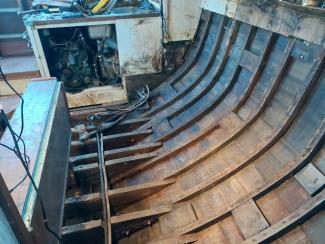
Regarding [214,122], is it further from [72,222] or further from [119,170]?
[72,222]

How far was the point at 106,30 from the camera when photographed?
304 centimetres

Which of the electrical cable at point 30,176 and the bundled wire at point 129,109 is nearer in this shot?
the electrical cable at point 30,176

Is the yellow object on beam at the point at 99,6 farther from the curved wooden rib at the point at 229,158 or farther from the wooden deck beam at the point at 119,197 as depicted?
the wooden deck beam at the point at 119,197

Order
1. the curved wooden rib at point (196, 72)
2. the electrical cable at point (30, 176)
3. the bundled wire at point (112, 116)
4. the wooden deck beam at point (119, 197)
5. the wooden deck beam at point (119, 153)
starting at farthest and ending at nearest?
the curved wooden rib at point (196, 72) → the bundled wire at point (112, 116) → the wooden deck beam at point (119, 153) → the wooden deck beam at point (119, 197) → the electrical cable at point (30, 176)

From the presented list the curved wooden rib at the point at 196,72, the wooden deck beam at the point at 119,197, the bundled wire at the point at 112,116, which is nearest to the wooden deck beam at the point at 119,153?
the bundled wire at the point at 112,116

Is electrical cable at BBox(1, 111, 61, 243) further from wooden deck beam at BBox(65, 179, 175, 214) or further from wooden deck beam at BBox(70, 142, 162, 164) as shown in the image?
wooden deck beam at BBox(70, 142, 162, 164)

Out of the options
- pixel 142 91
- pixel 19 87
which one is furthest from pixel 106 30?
pixel 19 87

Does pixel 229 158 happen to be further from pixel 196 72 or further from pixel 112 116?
pixel 112 116

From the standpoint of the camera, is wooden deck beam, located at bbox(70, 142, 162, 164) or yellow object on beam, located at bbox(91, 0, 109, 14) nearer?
wooden deck beam, located at bbox(70, 142, 162, 164)

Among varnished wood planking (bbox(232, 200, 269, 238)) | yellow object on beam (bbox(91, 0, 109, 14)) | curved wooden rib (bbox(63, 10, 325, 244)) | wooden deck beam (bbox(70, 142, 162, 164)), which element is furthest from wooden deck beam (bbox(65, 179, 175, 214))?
yellow object on beam (bbox(91, 0, 109, 14))

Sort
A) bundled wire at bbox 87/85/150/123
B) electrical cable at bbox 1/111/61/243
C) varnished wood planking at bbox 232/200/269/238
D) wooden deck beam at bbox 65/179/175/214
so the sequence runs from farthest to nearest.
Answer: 1. bundled wire at bbox 87/85/150/123
2. wooden deck beam at bbox 65/179/175/214
3. varnished wood planking at bbox 232/200/269/238
4. electrical cable at bbox 1/111/61/243

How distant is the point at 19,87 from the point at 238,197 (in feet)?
11.2

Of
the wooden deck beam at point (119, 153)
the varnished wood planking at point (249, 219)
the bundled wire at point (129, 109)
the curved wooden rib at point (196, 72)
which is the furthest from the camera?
the bundled wire at point (129, 109)

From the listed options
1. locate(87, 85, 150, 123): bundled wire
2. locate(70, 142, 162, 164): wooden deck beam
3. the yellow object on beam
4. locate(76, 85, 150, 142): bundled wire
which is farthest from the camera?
the yellow object on beam
